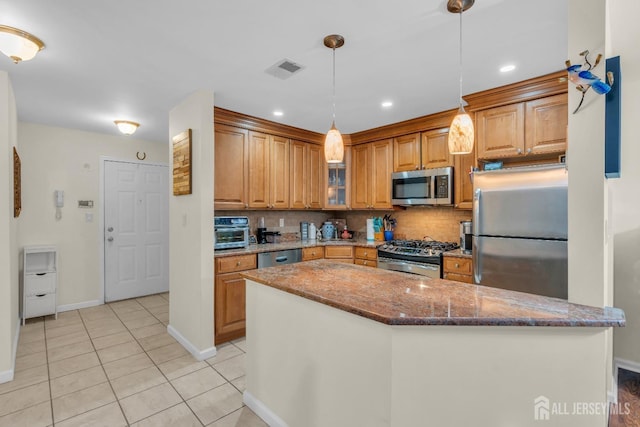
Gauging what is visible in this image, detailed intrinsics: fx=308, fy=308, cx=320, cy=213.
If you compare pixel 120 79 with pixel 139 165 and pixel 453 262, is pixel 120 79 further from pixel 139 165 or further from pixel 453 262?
pixel 453 262

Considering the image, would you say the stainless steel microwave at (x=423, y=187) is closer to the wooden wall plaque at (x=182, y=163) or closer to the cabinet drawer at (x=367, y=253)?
the cabinet drawer at (x=367, y=253)

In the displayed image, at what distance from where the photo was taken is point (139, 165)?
15.6ft

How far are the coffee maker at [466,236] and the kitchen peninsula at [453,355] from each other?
1.79 meters

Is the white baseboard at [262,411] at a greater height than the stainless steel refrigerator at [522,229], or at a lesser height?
lesser

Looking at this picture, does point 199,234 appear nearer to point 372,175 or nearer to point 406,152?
point 372,175

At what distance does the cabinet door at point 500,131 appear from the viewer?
281 cm

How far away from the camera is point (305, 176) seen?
14.0ft

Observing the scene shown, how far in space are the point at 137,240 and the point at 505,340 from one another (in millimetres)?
5034

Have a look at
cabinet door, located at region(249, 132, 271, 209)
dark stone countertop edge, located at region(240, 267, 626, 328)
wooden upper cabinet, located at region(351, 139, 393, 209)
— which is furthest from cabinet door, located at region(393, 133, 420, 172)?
dark stone countertop edge, located at region(240, 267, 626, 328)

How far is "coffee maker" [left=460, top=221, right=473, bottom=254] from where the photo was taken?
3246 millimetres

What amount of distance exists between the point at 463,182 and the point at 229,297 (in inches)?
108

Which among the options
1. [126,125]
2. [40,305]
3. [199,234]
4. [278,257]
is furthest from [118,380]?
[126,125]

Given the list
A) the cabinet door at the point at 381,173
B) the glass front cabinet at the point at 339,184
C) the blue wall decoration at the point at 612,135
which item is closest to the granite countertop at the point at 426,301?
the blue wall decoration at the point at 612,135

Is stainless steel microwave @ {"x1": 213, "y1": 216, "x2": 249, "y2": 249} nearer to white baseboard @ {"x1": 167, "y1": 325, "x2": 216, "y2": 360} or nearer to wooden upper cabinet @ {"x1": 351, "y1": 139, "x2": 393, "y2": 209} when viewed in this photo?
white baseboard @ {"x1": 167, "y1": 325, "x2": 216, "y2": 360}
